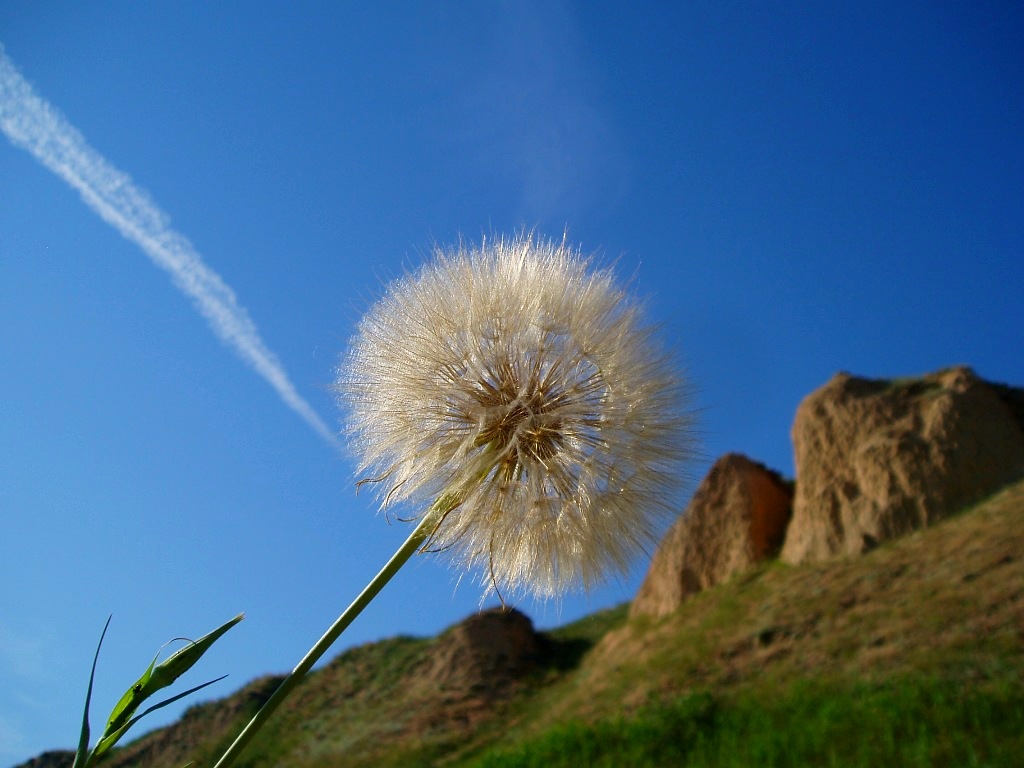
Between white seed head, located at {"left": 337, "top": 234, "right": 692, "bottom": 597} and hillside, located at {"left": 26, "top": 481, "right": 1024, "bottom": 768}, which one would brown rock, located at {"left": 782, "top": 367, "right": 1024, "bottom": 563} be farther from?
white seed head, located at {"left": 337, "top": 234, "right": 692, "bottom": 597}

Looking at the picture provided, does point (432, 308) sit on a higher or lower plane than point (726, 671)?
lower

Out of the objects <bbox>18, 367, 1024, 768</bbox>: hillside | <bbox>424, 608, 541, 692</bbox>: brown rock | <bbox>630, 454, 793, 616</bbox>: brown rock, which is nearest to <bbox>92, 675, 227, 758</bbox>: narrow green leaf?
<bbox>18, 367, 1024, 768</bbox>: hillside

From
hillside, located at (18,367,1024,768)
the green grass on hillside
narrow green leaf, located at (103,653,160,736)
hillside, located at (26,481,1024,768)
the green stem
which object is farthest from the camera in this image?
hillside, located at (18,367,1024,768)

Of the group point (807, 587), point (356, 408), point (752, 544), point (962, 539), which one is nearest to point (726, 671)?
point (807, 587)

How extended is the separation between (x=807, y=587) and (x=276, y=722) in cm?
1917

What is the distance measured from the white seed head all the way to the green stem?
55 cm

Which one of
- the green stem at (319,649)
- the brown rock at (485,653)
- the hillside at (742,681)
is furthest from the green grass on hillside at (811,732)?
the green stem at (319,649)

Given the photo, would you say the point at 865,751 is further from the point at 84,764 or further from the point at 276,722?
the point at 276,722

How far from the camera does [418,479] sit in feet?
6.34

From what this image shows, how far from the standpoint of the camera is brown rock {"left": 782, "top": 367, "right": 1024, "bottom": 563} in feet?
67.1

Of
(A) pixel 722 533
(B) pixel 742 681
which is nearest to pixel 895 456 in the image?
(A) pixel 722 533

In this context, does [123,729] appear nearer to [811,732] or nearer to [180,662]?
[180,662]

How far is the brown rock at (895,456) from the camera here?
2045 centimetres

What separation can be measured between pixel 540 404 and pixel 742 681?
54.1 feet
